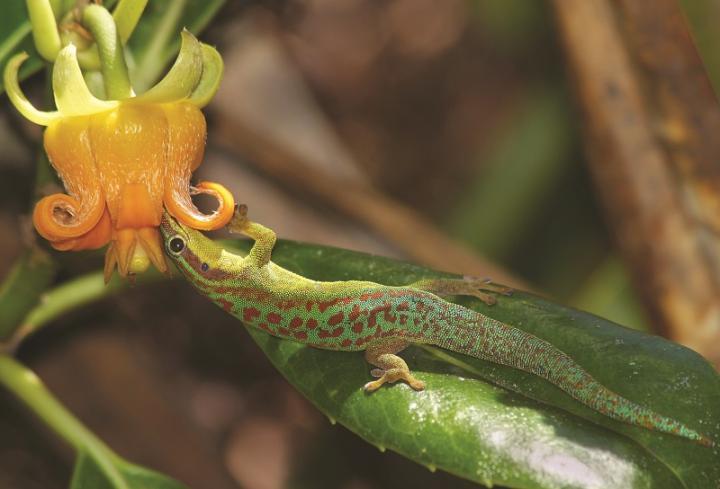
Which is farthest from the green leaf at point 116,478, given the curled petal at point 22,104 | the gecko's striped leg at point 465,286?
the curled petal at point 22,104

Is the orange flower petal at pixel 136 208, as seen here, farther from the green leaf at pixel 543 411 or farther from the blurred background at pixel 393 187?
the blurred background at pixel 393 187

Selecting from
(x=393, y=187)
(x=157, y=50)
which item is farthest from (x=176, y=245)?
(x=393, y=187)

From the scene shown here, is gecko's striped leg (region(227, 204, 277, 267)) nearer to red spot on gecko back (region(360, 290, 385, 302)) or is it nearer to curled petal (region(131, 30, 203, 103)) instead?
red spot on gecko back (region(360, 290, 385, 302))

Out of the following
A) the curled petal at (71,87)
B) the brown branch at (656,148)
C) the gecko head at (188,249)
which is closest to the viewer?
the curled petal at (71,87)

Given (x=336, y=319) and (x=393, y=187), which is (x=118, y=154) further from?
(x=393, y=187)

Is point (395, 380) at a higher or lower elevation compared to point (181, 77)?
lower

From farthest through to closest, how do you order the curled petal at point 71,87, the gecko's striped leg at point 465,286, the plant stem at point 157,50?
1. the plant stem at point 157,50
2. the gecko's striped leg at point 465,286
3. the curled petal at point 71,87
